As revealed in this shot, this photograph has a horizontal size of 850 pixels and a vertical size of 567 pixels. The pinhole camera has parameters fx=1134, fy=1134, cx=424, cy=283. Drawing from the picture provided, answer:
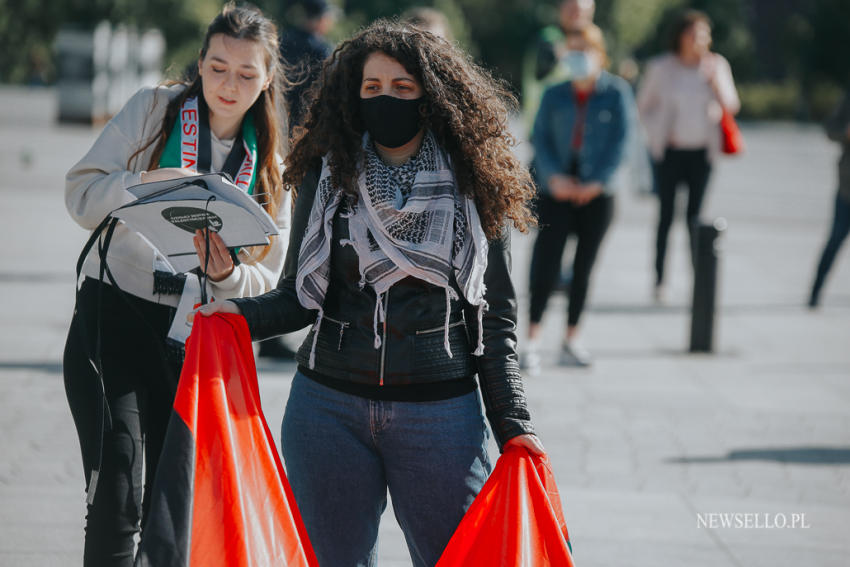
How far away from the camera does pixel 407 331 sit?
114 inches

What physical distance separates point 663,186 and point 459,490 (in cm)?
771

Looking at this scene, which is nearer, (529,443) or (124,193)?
(529,443)

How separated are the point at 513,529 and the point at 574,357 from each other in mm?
5003

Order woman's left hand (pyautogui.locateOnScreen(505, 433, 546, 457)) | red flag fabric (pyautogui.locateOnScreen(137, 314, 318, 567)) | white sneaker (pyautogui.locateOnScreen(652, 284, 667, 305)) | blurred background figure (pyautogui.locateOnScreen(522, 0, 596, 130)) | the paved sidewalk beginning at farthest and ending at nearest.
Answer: white sneaker (pyautogui.locateOnScreen(652, 284, 667, 305))
blurred background figure (pyautogui.locateOnScreen(522, 0, 596, 130))
the paved sidewalk
woman's left hand (pyautogui.locateOnScreen(505, 433, 546, 457))
red flag fabric (pyautogui.locateOnScreen(137, 314, 318, 567))

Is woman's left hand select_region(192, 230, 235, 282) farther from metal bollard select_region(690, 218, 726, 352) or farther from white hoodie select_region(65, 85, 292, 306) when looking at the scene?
metal bollard select_region(690, 218, 726, 352)

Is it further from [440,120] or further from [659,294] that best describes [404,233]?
[659,294]

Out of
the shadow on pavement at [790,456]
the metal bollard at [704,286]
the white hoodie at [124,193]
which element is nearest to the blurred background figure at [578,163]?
the metal bollard at [704,286]

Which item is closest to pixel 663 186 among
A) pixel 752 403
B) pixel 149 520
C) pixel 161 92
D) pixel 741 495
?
pixel 752 403

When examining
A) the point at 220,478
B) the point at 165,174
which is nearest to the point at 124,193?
the point at 165,174

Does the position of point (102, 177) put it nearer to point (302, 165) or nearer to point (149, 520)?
point (302, 165)

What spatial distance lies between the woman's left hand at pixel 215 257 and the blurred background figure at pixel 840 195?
7.70 metres

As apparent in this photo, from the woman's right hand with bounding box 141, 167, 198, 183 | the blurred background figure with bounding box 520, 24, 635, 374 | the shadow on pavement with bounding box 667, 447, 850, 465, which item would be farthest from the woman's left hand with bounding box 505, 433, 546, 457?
the blurred background figure with bounding box 520, 24, 635, 374

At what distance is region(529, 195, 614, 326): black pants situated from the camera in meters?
7.55

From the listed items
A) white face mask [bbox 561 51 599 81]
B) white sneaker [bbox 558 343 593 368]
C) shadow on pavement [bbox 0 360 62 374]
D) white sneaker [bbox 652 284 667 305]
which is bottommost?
white sneaker [bbox 652 284 667 305]
